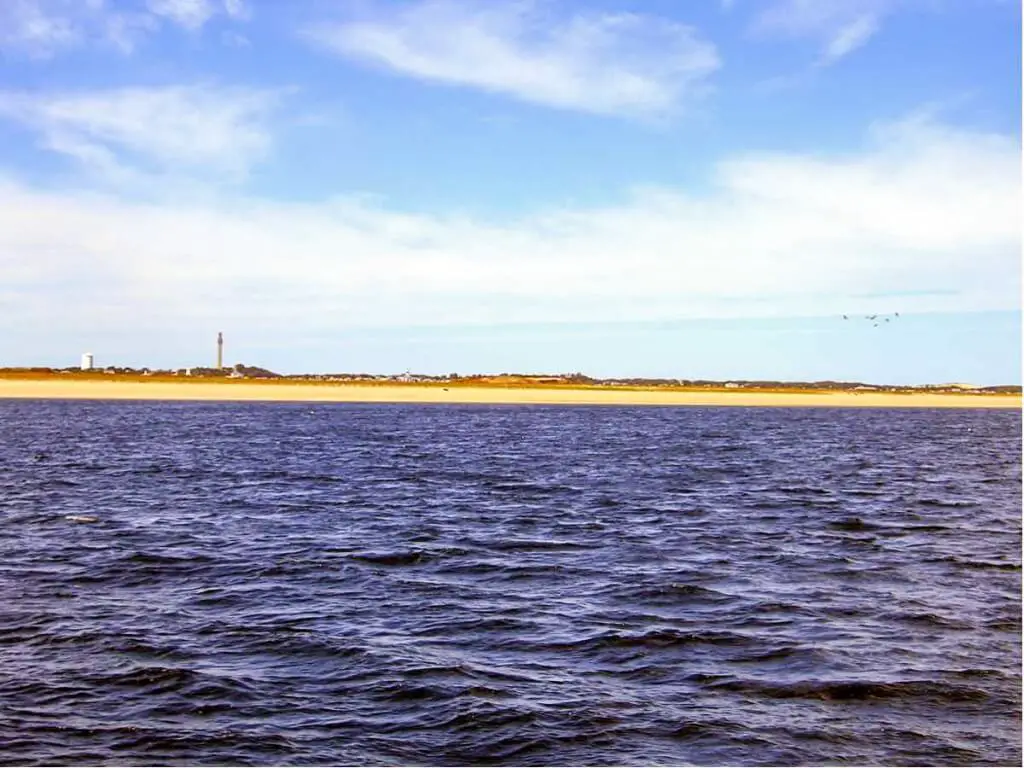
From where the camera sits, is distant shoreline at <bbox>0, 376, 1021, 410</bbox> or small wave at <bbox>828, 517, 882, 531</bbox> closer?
small wave at <bbox>828, 517, 882, 531</bbox>

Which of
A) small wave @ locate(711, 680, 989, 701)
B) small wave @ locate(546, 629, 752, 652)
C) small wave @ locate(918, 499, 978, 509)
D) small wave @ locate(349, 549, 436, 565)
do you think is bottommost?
small wave @ locate(711, 680, 989, 701)

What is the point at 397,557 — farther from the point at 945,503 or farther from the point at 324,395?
the point at 324,395

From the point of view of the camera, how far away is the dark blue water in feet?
38.7

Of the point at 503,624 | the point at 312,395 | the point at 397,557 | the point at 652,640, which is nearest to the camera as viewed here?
the point at 652,640

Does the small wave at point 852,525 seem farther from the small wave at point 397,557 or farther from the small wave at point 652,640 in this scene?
the small wave at point 652,640

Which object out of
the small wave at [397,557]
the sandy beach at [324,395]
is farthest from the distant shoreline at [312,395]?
the small wave at [397,557]

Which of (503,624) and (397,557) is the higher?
(397,557)

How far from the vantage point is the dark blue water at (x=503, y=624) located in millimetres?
11805

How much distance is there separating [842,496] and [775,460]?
1834cm

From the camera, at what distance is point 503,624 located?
16.9 m

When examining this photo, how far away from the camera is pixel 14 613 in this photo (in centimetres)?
1686

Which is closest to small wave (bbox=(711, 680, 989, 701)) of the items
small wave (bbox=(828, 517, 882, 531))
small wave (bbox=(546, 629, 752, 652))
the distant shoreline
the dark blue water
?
the dark blue water

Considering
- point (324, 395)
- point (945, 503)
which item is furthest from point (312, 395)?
point (945, 503)

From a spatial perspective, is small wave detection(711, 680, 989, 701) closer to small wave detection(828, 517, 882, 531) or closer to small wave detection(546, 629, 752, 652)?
small wave detection(546, 629, 752, 652)
